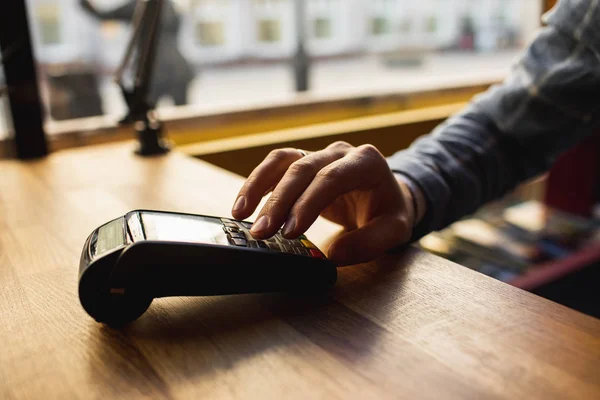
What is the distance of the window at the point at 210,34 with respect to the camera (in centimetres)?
244

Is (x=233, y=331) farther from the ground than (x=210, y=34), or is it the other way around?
(x=210, y=34)

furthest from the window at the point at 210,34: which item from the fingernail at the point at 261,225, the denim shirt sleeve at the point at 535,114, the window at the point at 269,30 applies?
the fingernail at the point at 261,225

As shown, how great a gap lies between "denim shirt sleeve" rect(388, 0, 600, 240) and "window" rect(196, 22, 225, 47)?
1682 mm

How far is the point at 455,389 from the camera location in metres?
0.42

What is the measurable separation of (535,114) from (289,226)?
64 cm

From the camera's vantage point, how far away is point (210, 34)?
2.50 m

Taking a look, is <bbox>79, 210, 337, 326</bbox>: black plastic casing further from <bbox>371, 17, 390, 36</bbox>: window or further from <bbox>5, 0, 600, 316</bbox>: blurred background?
<bbox>371, 17, 390, 36</bbox>: window

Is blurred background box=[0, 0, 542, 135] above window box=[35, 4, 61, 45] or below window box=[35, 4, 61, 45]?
below

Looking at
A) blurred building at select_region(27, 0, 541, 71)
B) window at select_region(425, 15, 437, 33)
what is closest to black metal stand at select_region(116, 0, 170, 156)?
blurred building at select_region(27, 0, 541, 71)

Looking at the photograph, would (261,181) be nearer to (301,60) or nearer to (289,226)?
(289,226)

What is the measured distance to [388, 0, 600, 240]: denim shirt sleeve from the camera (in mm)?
953

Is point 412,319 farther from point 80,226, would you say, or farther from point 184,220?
point 80,226

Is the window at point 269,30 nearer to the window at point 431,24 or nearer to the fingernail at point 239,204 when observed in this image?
the window at point 431,24

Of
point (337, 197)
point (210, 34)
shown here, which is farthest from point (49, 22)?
point (337, 197)
